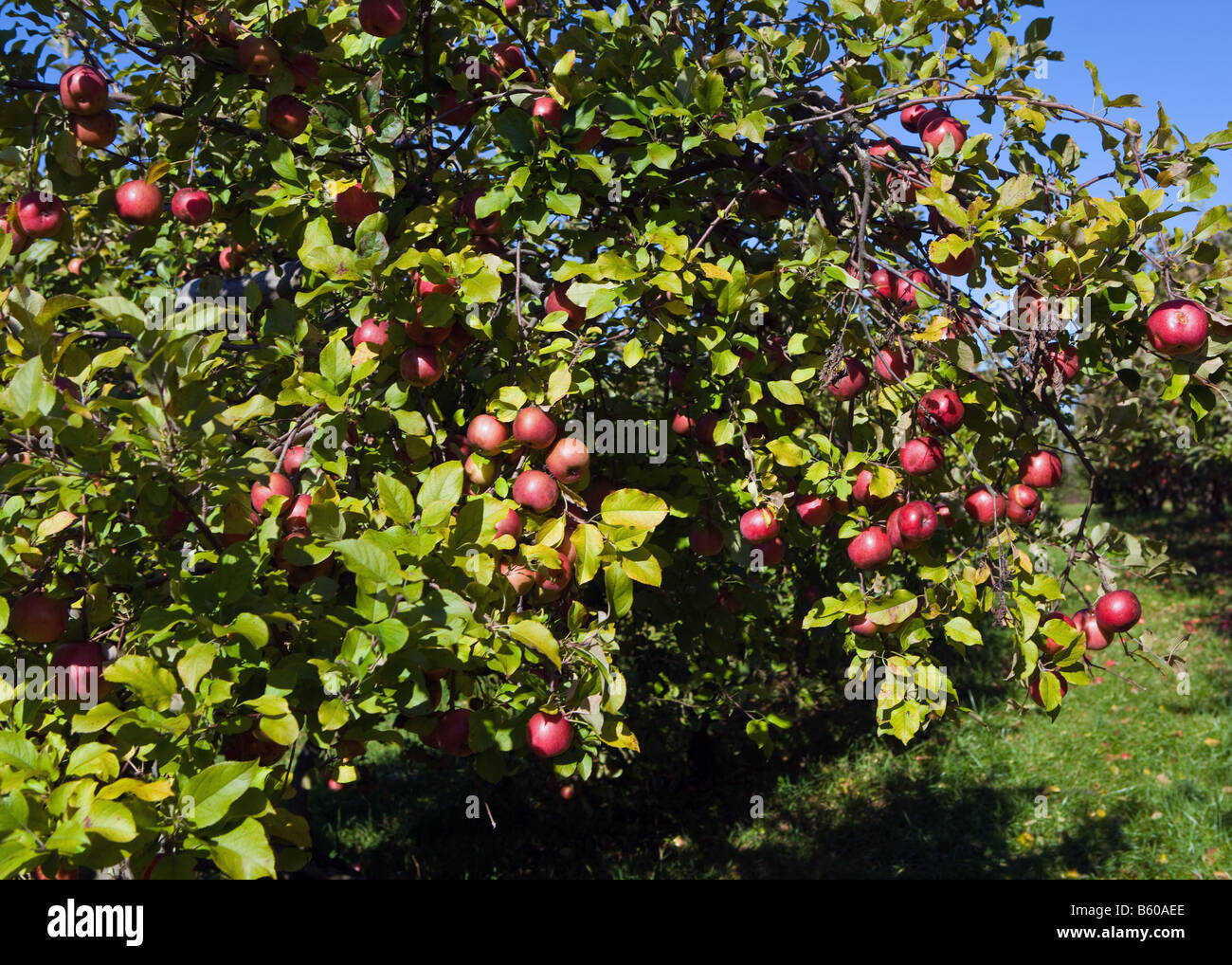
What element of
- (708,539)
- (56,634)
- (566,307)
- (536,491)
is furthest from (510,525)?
(56,634)

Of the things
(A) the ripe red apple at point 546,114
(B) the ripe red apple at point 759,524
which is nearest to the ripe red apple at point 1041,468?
(B) the ripe red apple at point 759,524

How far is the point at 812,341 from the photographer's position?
2.26 m

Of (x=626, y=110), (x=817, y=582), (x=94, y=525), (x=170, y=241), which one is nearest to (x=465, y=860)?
(x=817, y=582)

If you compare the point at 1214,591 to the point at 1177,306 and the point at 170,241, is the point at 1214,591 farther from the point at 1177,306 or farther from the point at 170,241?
the point at 170,241

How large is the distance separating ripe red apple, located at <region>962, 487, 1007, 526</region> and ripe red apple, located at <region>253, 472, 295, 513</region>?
1.67 metres

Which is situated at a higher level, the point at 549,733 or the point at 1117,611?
the point at 1117,611

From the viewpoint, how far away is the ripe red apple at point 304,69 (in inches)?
84.0

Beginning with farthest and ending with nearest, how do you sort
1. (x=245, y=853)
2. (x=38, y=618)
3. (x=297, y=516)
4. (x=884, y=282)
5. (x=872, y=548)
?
(x=884, y=282) < (x=872, y=548) < (x=297, y=516) < (x=38, y=618) < (x=245, y=853)

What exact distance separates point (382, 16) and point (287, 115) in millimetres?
329

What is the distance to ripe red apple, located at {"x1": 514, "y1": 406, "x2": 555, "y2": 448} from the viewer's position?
201cm

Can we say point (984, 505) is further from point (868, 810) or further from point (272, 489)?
point (868, 810)

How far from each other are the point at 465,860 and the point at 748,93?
4.38 metres

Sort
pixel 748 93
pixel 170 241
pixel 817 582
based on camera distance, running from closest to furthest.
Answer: pixel 748 93
pixel 170 241
pixel 817 582

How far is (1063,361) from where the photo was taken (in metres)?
2.13
